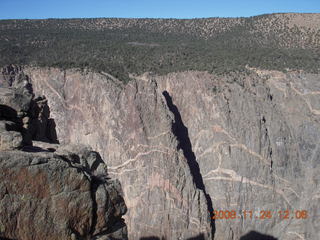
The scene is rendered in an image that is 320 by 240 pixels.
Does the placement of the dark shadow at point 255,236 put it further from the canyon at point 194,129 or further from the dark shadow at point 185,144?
the dark shadow at point 185,144

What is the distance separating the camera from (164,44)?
968 inches

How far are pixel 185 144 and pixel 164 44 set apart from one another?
945 centimetres

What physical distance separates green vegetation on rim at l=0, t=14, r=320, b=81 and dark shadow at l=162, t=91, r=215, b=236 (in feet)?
7.78

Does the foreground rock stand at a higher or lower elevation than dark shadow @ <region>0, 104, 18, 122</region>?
lower

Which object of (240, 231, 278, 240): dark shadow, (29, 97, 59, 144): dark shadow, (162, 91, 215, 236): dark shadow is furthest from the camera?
(162, 91, 215, 236): dark shadow

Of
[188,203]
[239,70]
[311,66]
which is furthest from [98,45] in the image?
[311,66]

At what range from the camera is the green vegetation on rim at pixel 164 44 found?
19.9m

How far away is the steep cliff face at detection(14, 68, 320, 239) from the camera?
16516mm

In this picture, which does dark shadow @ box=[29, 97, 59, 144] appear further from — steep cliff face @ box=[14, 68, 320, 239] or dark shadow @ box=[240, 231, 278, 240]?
dark shadow @ box=[240, 231, 278, 240]

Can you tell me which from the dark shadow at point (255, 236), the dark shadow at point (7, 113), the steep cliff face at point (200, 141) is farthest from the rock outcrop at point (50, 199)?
the dark shadow at point (255, 236)

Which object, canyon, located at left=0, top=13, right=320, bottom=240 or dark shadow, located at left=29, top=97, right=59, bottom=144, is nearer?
dark shadow, located at left=29, top=97, right=59, bottom=144

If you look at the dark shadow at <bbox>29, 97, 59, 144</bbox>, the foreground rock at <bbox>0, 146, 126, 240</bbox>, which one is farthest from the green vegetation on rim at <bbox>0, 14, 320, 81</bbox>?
the foreground rock at <bbox>0, 146, 126, 240</bbox>
